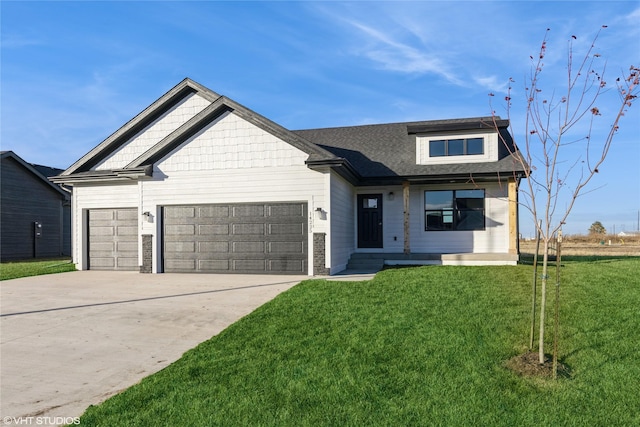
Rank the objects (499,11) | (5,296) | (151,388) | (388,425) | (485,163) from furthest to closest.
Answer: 1. (485,163)
2. (5,296)
3. (499,11)
4. (151,388)
5. (388,425)

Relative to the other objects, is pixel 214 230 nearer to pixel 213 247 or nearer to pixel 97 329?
pixel 213 247

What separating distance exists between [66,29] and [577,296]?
1378 centimetres

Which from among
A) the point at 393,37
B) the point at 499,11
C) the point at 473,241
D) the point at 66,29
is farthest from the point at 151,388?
the point at 473,241

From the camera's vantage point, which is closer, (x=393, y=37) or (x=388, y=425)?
(x=388, y=425)

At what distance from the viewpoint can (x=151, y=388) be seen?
4.20 meters

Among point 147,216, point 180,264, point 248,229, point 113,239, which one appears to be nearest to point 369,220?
point 248,229

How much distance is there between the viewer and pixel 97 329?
21.8 ft

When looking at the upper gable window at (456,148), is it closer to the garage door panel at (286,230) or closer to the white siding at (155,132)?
the garage door panel at (286,230)

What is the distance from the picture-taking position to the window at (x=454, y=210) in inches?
578

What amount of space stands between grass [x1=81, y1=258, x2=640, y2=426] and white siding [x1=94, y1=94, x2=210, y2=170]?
34.2 feet

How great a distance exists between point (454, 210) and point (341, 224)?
14.8 ft

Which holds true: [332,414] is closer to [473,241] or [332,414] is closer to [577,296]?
[577,296]

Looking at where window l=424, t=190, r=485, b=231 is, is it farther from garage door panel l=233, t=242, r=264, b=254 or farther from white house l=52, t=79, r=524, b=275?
garage door panel l=233, t=242, r=264, b=254

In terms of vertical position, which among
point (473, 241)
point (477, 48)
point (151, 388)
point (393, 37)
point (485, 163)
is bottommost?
point (151, 388)
